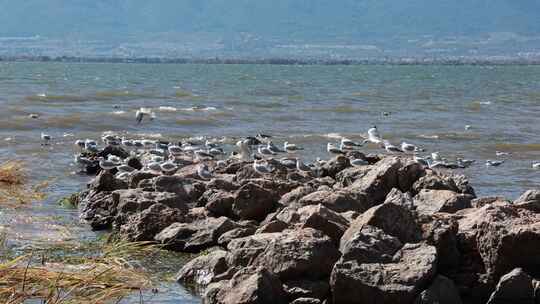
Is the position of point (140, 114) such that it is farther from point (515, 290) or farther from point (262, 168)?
point (515, 290)

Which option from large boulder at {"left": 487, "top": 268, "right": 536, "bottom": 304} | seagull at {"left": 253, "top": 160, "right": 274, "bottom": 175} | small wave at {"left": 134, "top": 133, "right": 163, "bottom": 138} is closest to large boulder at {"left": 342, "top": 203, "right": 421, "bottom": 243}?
large boulder at {"left": 487, "top": 268, "right": 536, "bottom": 304}

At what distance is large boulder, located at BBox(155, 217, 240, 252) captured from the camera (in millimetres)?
12234

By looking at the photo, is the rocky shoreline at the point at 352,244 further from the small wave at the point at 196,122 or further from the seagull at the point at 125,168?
the small wave at the point at 196,122

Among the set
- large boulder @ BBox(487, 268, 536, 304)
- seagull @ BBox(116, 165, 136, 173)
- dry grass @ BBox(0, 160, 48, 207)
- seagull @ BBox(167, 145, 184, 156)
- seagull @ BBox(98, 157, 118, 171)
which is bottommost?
seagull @ BBox(167, 145, 184, 156)

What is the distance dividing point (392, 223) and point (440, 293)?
1330 millimetres

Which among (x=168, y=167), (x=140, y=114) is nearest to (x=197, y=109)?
(x=140, y=114)

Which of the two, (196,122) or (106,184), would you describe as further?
(196,122)

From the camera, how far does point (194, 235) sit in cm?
1241

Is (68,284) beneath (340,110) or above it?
above

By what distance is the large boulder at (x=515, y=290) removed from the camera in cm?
915

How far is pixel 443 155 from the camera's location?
27.0 m

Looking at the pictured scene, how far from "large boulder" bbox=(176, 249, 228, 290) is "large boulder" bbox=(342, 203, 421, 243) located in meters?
1.25

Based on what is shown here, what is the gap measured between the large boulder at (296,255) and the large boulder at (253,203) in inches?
124

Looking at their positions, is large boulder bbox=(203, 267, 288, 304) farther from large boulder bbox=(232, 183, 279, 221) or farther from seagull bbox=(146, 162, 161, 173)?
seagull bbox=(146, 162, 161, 173)
